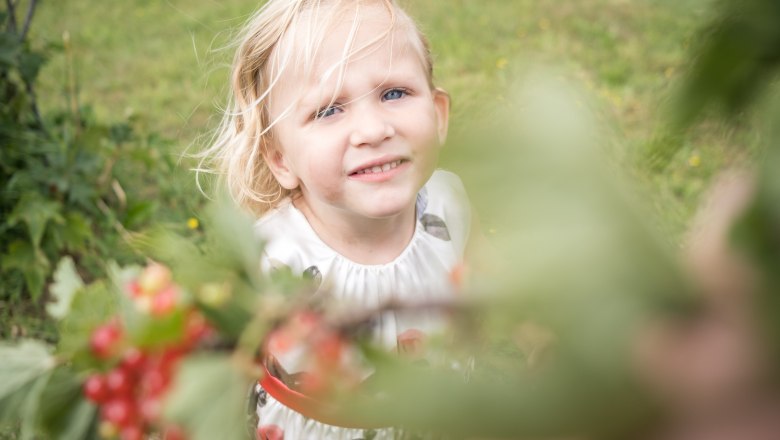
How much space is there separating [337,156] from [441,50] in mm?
2367

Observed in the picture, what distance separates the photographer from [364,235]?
1.37 meters

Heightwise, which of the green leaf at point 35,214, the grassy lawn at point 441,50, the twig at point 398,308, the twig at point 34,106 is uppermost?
the twig at point 398,308

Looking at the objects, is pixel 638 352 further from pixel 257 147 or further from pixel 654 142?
pixel 257 147

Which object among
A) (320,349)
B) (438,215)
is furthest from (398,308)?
(438,215)

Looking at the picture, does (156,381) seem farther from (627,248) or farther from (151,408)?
(627,248)

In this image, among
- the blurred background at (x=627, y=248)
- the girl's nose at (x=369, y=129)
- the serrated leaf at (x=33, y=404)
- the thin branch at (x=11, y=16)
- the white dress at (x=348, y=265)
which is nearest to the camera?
the blurred background at (x=627, y=248)

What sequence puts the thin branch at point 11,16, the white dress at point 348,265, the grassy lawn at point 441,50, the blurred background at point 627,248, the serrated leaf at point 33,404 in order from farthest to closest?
the grassy lawn at point 441,50, the thin branch at point 11,16, the white dress at point 348,265, the serrated leaf at point 33,404, the blurred background at point 627,248

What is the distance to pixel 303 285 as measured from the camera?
0.38m

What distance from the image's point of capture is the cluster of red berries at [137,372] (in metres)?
0.33

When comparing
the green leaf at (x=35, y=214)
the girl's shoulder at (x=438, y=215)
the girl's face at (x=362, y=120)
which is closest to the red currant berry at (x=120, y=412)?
the girl's face at (x=362, y=120)

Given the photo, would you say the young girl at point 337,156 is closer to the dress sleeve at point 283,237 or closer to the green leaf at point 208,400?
the dress sleeve at point 283,237

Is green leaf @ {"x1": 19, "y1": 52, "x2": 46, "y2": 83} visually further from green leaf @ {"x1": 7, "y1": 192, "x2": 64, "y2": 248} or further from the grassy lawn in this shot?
the grassy lawn

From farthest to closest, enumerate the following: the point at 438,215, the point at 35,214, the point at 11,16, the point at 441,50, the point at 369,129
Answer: the point at 441,50 → the point at 11,16 → the point at 35,214 → the point at 438,215 → the point at 369,129

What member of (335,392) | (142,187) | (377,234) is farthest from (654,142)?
(142,187)
